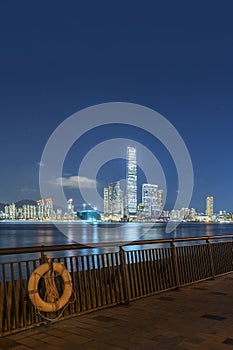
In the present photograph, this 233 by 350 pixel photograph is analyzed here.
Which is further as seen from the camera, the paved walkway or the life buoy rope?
the life buoy rope

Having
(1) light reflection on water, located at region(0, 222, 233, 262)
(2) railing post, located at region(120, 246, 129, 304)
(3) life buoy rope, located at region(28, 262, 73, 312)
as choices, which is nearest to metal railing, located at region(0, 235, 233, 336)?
(2) railing post, located at region(120, 246, 129, 304)

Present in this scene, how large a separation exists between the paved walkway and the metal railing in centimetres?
17

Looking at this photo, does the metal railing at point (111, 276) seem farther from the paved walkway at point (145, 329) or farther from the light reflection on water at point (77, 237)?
the light reflection on water at point (77, 237)

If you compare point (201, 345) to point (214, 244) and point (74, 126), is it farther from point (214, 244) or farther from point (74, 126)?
point (74, 126)

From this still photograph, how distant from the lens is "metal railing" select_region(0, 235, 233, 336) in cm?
503

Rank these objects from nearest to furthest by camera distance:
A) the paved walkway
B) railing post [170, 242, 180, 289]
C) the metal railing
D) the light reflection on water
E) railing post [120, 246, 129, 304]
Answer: the paved walkway → the metal railing → railing post [120, 246, 129, 304] → railing post [170, 242, 180, 289] → the light reflection on water

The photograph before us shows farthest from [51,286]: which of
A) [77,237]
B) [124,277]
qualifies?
[77,237]

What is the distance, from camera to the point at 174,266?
26.3 feet

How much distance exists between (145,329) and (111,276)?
57.2 inches

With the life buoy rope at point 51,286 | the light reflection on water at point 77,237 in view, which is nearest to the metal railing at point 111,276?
the life buoy rope at point 51,286

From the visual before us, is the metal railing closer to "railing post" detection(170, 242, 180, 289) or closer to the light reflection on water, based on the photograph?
"railing post" detection(170, 242, 180, 289)

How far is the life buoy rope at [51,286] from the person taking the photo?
16.7 ft

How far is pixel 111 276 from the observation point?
6.47 meters

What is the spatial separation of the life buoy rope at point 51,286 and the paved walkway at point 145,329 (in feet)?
0.97
